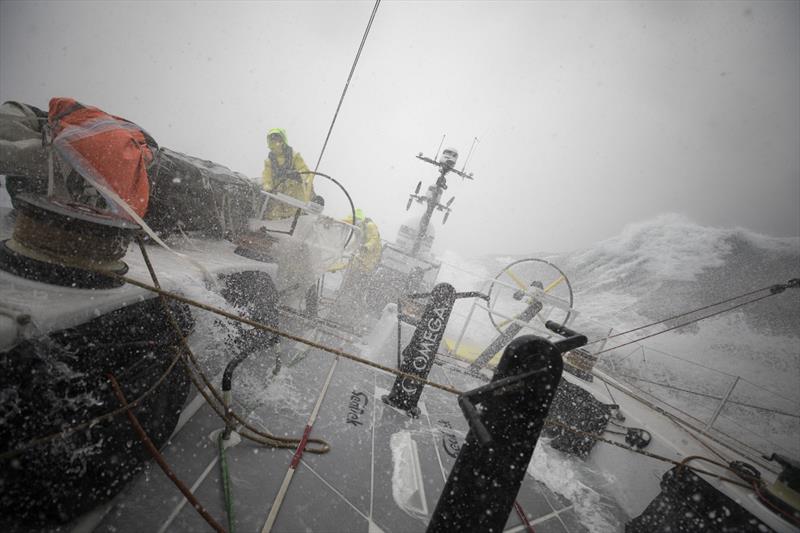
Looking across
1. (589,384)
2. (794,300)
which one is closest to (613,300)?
(794,300)

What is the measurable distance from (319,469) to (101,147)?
12.9 feet

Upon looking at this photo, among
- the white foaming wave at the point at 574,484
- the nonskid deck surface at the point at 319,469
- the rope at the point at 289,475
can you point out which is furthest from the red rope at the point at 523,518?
the rope at the point at 289,475

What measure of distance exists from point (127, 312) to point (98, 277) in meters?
0.35

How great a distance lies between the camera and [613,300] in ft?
133

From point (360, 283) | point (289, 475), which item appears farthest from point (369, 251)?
point (289, 475)

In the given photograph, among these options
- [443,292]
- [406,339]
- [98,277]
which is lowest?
[406,339]

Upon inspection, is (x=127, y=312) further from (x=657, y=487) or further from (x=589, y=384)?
(x=589, y=384)

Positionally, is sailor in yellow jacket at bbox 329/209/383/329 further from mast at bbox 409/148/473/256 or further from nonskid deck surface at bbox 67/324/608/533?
nonskid deck surface at bbox 67/324/608/533

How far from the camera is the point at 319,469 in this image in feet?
10.9

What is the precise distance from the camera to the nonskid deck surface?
100.0 inches

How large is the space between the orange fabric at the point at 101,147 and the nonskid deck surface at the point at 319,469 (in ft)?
8.52

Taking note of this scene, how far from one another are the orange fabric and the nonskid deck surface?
2.60m

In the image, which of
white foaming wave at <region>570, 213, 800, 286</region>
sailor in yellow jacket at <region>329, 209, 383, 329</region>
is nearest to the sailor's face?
sailor in yellow jacket at <region>329, 209, 383, 329</region>

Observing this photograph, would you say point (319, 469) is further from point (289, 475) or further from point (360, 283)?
point (360, 283)
